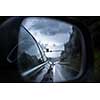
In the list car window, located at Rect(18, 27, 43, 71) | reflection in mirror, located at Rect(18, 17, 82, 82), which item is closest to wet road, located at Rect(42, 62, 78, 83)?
reflection in mirror, located at Rect(18, 17, 82, 82)

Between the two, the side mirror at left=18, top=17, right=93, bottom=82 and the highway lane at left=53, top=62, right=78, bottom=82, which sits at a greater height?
the side mirror at left=18, top=17, right=93, bottom=82

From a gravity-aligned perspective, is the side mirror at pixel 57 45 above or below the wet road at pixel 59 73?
above

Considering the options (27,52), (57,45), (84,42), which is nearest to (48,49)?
(57,45)

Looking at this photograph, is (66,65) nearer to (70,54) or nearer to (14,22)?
(70,54)

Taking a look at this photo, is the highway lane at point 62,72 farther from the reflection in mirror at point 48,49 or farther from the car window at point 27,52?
the car window at point 27,52

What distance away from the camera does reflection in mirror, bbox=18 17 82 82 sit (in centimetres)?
178

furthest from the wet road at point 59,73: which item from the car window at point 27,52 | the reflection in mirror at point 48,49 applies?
the car window at point 27,52

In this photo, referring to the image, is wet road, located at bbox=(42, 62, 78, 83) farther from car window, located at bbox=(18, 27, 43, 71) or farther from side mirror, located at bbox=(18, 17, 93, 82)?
car window, located at bbox=(18, 27, 43, 71)

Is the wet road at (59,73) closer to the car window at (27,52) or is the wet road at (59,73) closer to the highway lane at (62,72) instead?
the highway lane at (62,72)

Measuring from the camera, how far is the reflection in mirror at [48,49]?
178 centimetres

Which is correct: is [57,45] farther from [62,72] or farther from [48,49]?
[62,72]
